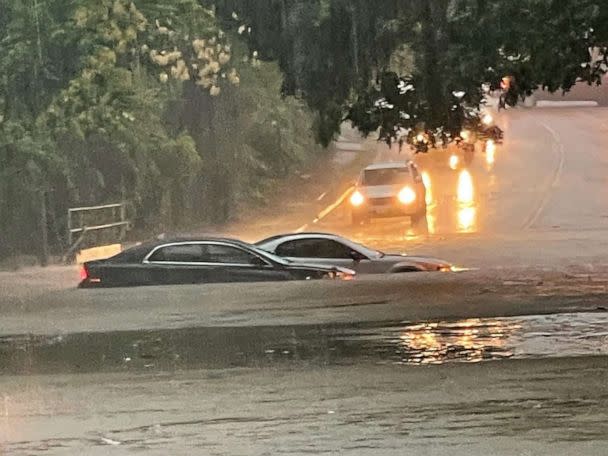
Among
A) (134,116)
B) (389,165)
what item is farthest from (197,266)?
(389,165)

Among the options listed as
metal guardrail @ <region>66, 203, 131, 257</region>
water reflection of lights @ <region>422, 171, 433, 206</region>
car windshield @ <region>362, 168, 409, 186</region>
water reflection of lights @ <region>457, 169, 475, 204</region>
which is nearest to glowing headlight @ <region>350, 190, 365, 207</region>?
car windshield @ <region>362, 168, 409, 186</region>

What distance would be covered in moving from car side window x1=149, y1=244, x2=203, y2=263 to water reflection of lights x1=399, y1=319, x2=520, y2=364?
26.3ft

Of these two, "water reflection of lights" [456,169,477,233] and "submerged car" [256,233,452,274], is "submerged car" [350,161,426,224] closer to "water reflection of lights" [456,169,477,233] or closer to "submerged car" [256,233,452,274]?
"water reflection of lights" [456,169,477,233]

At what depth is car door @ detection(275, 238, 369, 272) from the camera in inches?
709

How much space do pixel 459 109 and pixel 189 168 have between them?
13.5 meters

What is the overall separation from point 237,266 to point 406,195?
13126 mm

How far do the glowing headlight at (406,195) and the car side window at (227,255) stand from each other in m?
12.9

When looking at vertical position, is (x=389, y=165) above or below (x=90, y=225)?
above

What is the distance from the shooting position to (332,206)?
3209cm

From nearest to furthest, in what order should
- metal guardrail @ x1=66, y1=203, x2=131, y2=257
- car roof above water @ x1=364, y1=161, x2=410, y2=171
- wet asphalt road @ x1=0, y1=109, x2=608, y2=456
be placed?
wet asphalt road @ x1=0, y1=109, x2=608, y2=456
metal guardrail @ x1=66, y1=203, x2=131, y2=257
car roof above water @ x1=364, y1=161, x2=410, y2=171

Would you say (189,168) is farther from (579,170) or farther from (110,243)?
(579,170)

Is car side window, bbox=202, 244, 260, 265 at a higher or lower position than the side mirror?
higher

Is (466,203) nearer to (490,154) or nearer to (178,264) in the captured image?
(490,154)

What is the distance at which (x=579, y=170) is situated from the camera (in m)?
39.6
